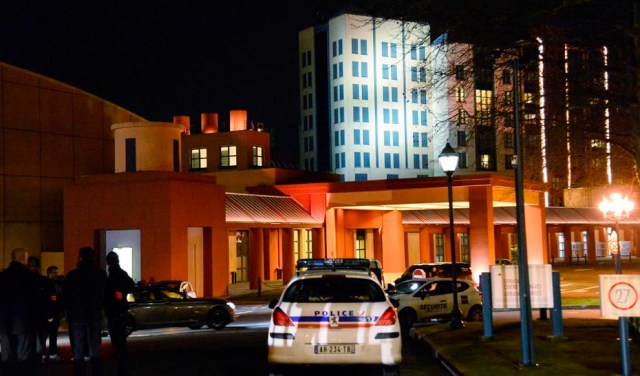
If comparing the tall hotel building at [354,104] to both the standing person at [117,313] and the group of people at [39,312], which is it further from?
the group of people at [39,312]

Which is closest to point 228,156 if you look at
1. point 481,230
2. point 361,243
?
point 361,243

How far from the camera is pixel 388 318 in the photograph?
11805 mm

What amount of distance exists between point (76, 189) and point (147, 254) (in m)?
4.70

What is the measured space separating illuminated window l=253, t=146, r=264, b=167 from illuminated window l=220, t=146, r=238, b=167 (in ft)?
6.00

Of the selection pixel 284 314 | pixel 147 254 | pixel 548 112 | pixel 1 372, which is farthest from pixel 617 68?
pixel 147 254

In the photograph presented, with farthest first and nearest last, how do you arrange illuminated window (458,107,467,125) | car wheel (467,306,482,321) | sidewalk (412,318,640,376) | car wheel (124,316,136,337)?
car wheel (467,306,482,321), car wheel (124,316,136,337), illuminated window (458,107,467,125), sidewalk (412,318,640,376)

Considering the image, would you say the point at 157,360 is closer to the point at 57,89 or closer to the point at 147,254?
the point at 147,254

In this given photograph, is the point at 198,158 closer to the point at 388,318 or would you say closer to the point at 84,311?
the point at 84,311

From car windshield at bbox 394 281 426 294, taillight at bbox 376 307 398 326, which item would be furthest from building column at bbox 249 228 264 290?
taillight at bbox 376 307 398 326

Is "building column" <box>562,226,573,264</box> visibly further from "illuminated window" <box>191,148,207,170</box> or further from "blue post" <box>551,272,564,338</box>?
"blue post" <box>551,272,564,338</box>

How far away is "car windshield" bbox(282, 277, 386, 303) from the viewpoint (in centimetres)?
1205

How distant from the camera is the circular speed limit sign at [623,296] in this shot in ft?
38.6

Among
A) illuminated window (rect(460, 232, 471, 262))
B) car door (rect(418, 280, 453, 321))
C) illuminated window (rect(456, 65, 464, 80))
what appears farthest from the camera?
illuminated window (rect(460, 232, 471, 262))

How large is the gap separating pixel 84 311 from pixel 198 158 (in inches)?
2515
